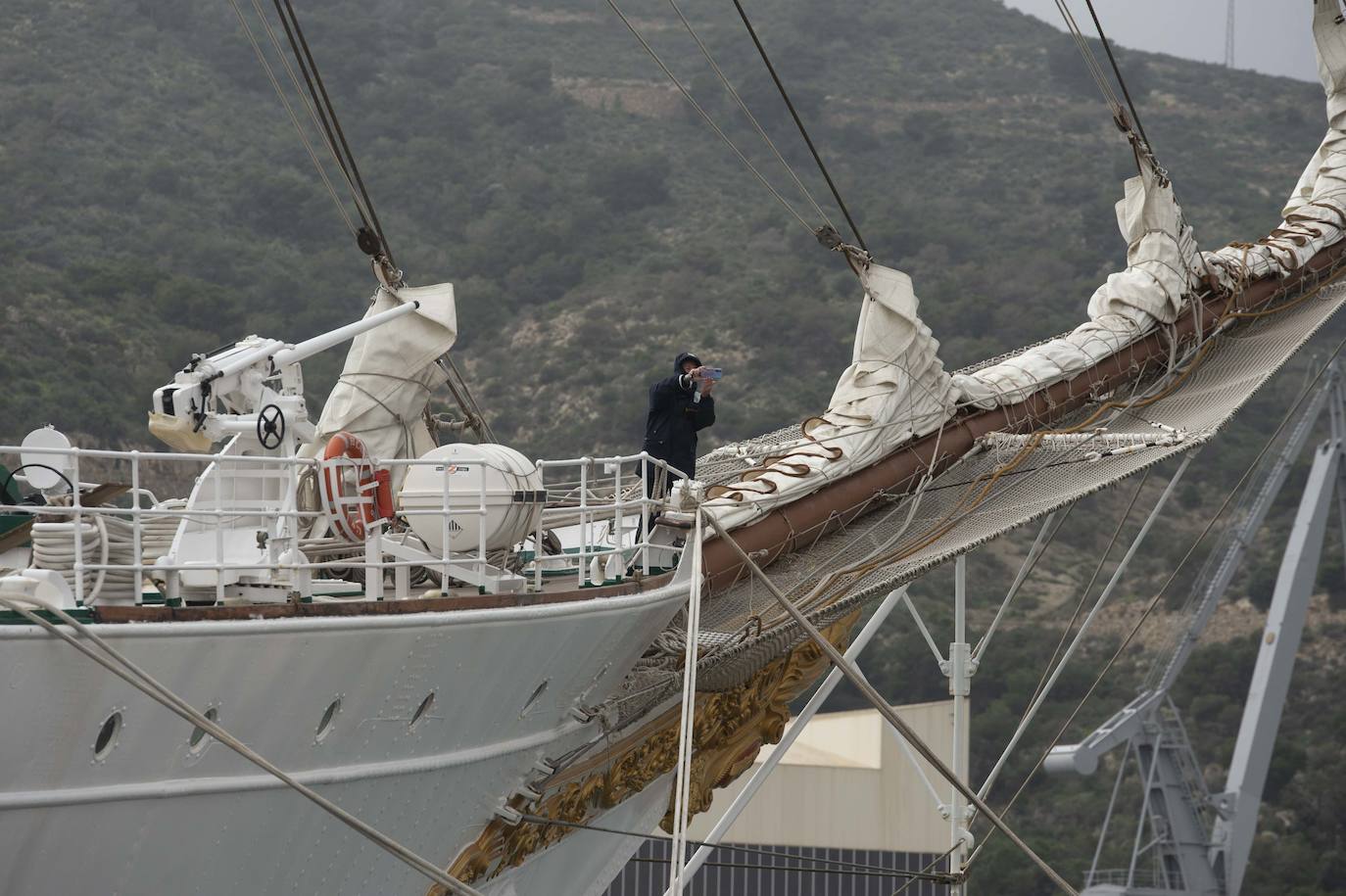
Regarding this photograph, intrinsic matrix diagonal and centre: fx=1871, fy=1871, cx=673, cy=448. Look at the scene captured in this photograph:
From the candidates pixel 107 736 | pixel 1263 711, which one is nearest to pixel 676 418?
pixel 107 736

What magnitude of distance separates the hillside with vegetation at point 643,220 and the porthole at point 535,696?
89.4ft

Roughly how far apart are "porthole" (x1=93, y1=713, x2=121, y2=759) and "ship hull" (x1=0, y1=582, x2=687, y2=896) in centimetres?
1

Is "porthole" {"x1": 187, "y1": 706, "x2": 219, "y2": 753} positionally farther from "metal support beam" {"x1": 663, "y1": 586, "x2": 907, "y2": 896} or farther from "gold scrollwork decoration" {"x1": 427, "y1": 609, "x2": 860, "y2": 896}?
"metal support beam" {"x1": 663, "y1": 586, "x2": 907, "y2": 896}

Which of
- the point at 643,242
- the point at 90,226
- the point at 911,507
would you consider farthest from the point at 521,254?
the point at 911,507

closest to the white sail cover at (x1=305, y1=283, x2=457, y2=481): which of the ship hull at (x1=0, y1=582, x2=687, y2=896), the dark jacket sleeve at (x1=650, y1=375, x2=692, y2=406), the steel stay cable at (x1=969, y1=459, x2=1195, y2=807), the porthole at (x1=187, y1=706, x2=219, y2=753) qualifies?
the dark jacket sleeve at (x1=650, y1=375, x2=692, y2=406)

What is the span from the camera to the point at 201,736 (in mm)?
6680

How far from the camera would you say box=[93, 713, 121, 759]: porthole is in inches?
249

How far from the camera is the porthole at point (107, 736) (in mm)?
6320

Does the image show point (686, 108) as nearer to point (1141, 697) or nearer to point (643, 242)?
point (643, 242)

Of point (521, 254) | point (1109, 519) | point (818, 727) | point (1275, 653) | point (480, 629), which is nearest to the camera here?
point (480, 629)

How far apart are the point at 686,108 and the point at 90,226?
996 inches

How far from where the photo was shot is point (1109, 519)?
45.8 meters

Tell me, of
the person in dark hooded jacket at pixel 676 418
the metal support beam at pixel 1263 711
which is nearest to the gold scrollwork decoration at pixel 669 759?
the person in dark hooded jacket at pixel 676 418

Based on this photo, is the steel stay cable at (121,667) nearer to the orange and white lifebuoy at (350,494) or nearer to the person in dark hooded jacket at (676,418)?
the orange and white lifebuoy at (350,494)
